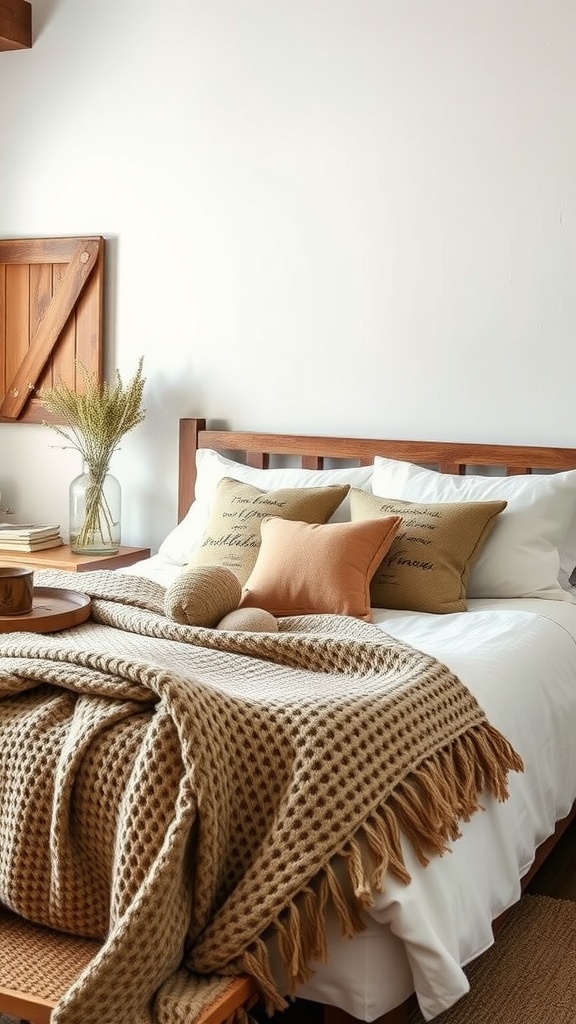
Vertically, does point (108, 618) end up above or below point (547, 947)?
above

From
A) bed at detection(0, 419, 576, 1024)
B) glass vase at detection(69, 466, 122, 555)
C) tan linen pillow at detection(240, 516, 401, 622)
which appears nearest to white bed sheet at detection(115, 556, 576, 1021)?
bed at detection(0, 419, 576, 1024)

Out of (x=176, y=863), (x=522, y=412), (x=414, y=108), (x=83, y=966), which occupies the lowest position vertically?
(x=83, y=966)

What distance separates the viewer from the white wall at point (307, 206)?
3297 mm

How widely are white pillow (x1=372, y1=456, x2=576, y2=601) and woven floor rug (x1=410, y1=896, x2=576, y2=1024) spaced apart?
0.79 meters

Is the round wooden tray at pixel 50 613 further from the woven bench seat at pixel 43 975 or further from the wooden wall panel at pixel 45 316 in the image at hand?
the wooden wall panel at pixel 45 316

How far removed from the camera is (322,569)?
2.74 metres

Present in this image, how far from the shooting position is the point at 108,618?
7.95 ft

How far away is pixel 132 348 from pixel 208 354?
30 cm

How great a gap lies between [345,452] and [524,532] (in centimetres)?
71

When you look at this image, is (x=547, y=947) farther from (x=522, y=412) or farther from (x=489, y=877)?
(x=522, y=412)

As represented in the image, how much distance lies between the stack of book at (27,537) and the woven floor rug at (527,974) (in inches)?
77.6

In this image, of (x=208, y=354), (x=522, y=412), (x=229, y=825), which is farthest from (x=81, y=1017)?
(x=208, y=354)

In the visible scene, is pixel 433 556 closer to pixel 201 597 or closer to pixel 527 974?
pixel 201 597

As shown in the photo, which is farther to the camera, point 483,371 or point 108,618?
point 483,371
